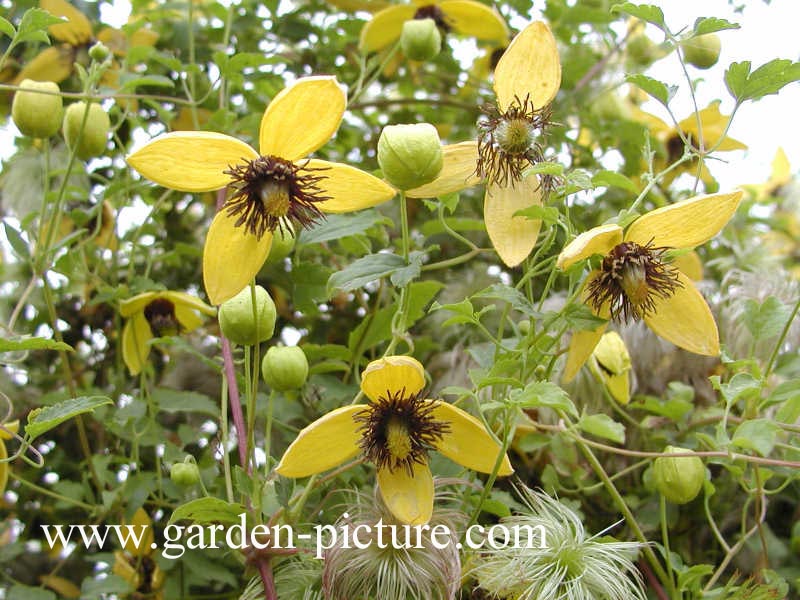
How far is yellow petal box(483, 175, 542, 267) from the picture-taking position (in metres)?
0.85

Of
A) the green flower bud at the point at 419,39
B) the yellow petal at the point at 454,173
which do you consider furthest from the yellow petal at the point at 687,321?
the green flower bud at the point at 419,39

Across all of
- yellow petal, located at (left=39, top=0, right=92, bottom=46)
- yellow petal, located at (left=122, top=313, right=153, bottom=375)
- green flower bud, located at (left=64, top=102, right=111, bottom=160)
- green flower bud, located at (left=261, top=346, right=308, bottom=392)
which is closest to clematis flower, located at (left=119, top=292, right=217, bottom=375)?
yellow petal, located at (left=122, top=313, right=153, bottom=375)

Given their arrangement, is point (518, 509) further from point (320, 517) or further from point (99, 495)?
point (99, 495)

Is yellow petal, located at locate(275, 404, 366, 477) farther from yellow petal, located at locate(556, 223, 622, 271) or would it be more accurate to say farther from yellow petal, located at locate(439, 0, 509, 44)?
yellow petal, located at locate(439, 0, 509, 44)

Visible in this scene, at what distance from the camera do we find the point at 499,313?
131 cm

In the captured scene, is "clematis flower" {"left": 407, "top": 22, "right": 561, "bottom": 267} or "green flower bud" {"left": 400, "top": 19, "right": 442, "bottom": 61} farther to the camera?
"green flower bud" {"left": 400, "top": 19, "right": 442, "bottom": 61}

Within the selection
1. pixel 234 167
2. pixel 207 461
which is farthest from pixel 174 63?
pixel 207 461

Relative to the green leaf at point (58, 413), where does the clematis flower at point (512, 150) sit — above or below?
above

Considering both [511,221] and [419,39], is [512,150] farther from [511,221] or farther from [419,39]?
[419,39]

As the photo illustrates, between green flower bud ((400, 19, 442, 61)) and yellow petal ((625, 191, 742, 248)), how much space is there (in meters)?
0.40

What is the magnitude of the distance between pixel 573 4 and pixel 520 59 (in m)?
0.60

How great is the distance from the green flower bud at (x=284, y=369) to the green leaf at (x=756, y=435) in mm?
373

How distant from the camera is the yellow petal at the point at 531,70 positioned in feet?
2.92

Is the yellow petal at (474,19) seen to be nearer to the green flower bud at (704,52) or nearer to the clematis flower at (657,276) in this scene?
the green flower bud at (704,52)
